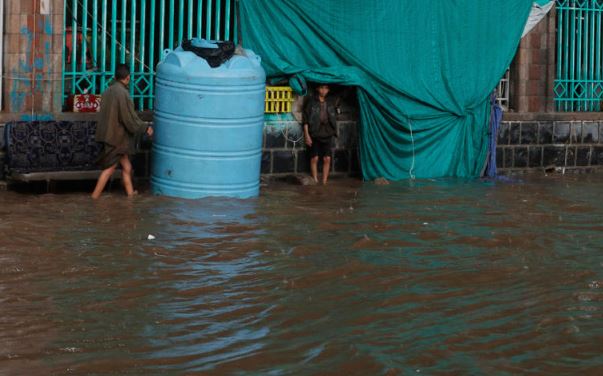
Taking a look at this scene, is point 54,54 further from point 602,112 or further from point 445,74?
point 602,112

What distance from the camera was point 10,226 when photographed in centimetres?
977

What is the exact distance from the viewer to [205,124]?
11.6 metres

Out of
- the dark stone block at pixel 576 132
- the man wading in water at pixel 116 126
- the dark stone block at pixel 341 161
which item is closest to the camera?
the man wading in water at pixel 116 126

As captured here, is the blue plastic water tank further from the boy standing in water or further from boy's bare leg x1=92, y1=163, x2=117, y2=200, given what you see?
the boy standing in water

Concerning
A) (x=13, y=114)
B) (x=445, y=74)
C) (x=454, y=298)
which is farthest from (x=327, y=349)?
(x=445, y=74)

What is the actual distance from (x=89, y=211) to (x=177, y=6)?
133 inches

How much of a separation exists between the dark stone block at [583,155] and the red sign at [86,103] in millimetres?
6832

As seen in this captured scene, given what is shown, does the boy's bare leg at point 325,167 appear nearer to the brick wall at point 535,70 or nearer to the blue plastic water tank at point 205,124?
the blue plastic water tank at point 205,124

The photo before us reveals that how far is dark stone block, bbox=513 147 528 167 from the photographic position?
50.7 ft

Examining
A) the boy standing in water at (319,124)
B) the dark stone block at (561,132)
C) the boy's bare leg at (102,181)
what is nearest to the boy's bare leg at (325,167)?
the boy standing in water at (319,124)

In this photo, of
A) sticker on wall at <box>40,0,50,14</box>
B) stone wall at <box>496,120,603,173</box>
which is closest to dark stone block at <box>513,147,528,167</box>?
stone wall at <box>496,120,603,173</box>

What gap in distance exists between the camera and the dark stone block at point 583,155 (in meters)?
16.0

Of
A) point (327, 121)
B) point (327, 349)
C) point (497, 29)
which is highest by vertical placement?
point (497, 29)

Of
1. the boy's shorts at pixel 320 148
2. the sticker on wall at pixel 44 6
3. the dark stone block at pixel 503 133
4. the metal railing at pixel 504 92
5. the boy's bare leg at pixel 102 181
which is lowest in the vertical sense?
the boy's bare leg at pixel 102 181
